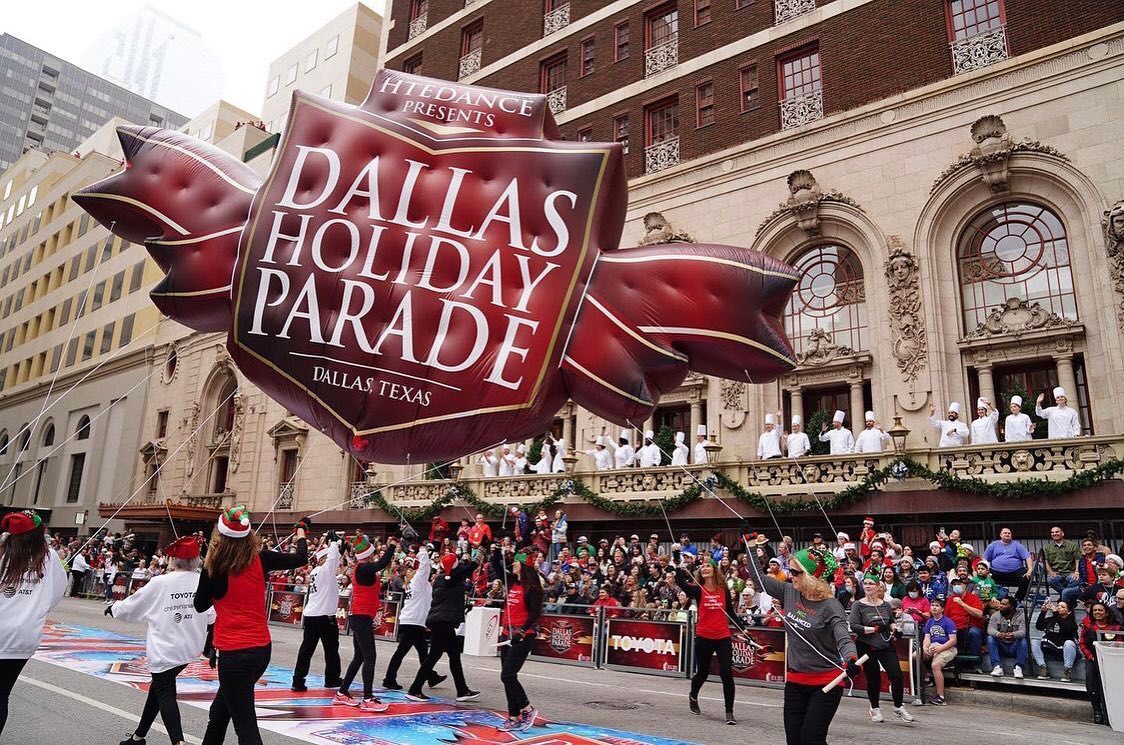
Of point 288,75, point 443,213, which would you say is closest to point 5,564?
point 443,213

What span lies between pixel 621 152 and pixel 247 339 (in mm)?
4611

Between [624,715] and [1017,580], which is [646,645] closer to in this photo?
[624,715]

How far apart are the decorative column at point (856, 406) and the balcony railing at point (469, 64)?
21350mm

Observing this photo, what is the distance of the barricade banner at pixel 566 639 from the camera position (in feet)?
50.5

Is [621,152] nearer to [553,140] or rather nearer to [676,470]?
[553,140]

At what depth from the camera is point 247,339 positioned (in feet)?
27.5

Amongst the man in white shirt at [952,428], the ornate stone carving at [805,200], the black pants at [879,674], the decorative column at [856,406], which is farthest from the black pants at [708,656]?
the ornate stone carving at [805,200]

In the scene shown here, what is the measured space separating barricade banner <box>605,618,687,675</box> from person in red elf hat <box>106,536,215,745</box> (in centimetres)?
915

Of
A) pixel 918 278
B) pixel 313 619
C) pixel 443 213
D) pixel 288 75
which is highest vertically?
pixel 288 75

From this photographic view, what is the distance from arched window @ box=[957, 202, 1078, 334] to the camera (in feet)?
62.1

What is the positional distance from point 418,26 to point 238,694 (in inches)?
1426

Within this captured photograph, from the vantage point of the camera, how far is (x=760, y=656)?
1341cm

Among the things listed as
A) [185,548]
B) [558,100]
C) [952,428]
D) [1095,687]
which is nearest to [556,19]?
[558,100]

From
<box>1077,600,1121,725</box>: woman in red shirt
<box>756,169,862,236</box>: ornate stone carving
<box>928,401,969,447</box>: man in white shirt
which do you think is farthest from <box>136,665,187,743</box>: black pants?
<box>756,169,862,236</box>: ornate stone carving
